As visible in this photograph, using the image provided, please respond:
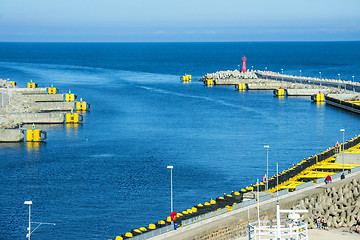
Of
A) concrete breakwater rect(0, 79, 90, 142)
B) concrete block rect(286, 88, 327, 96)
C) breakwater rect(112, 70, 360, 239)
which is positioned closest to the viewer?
breakwater rect(112, 70, 360, 239)

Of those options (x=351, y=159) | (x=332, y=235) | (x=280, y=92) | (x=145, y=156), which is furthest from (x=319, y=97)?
(x=332, y=235)

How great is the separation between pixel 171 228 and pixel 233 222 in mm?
3821

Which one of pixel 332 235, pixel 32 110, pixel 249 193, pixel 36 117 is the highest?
pixel 32 110

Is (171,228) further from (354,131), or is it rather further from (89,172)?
(354,131)

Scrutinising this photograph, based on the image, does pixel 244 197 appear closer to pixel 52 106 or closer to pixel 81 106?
pixel 81 106

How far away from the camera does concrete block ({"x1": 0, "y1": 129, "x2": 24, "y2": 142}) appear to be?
84750mm

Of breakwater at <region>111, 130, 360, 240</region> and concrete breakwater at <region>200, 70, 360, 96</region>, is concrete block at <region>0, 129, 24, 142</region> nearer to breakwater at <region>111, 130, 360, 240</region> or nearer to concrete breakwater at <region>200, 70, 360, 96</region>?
breakwater at <region>111, 130, 360, 240</region>

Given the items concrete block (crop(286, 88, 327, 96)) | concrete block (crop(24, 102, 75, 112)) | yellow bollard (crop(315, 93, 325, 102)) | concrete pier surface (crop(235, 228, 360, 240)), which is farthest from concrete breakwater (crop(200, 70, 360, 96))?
concrete pier surface (crop(235, 228, 360, 240))

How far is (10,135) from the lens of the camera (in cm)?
8494

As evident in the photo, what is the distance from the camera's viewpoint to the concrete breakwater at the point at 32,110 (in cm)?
8525

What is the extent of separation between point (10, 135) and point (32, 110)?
25.4 metres

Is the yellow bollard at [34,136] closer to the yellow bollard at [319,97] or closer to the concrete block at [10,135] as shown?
the concrete block at [10,135]

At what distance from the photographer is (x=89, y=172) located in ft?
215

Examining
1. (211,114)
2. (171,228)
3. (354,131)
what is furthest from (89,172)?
(211,114)
